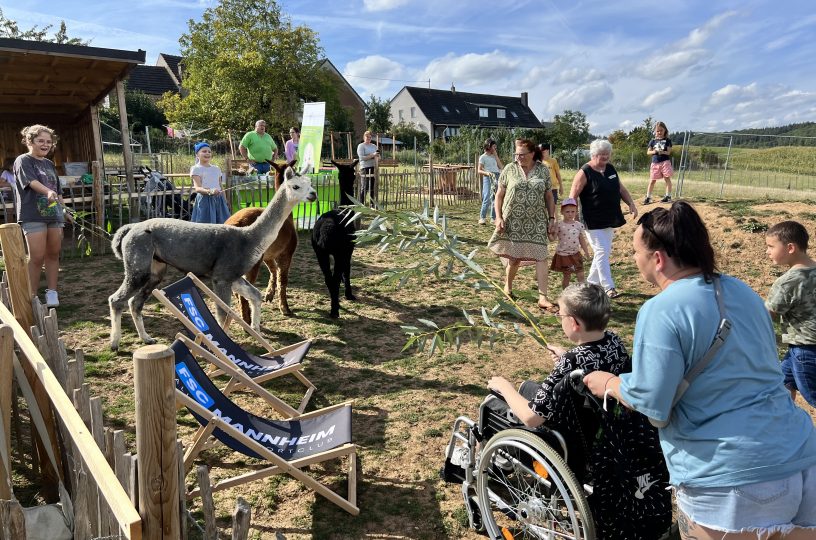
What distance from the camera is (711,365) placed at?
1635mm

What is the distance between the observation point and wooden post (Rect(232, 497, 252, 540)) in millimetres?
1655

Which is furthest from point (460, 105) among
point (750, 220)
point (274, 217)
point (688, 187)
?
point (274, 217)

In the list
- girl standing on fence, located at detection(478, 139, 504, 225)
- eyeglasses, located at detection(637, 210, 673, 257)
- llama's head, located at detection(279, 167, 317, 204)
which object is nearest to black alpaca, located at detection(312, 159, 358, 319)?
llama's head, located at detection(279, 167, 317, 204)

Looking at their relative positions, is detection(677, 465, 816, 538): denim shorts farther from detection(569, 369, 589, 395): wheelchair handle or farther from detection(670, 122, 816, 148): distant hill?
detection(670, 122, 816, 148): distant hill

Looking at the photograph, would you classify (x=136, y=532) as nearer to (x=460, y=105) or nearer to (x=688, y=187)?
(x=688, y=187)

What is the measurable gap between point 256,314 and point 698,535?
14.4 ft

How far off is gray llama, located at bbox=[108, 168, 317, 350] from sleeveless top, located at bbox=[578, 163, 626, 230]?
3.50m

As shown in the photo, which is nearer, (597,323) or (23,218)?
(597,323)

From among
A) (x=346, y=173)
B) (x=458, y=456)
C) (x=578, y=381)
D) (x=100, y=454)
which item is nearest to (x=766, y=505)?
(x=578, y=381)

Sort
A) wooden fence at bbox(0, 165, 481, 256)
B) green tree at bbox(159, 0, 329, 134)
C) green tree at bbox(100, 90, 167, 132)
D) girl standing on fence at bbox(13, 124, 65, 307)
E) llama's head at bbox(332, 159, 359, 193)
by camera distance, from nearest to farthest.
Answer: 1. girl standing on fence at bbox(13, 124, 65, 307)
2. llama's head at bbox(332, 159, 359, 193)
3. wooden fence at bbox(0, 165, 481, 256)
4. green tree at bbox(159, 0, 329, 134)
5. green tree at bbox(100, 90, 167, 132)

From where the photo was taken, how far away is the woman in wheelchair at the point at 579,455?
7.32ft

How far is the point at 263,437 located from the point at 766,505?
238cm

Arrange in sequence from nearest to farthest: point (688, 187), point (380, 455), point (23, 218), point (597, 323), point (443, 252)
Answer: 1. point (597, 323)
2. point (443, 252)
3. point (380, 455)
4. point (23, 218)
5. point (688, 187)

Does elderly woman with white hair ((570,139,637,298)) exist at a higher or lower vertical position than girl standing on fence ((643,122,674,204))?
lower
